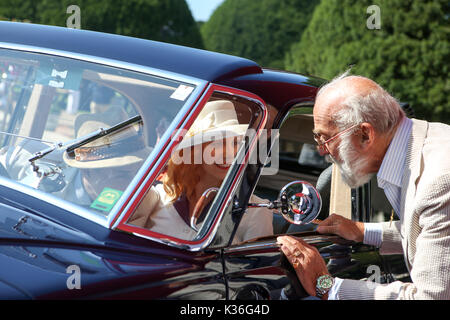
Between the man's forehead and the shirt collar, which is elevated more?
the man's forehead

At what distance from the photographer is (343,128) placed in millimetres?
2350

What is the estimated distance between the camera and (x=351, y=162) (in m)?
2.42

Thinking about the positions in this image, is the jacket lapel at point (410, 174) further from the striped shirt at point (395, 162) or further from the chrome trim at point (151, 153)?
the chrome trim at point (151, 153)

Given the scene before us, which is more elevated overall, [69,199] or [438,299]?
[69,199]

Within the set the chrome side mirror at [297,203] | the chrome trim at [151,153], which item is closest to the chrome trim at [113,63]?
the chrome trim at [151,153]

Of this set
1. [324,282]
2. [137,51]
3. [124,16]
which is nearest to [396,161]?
[324,282]

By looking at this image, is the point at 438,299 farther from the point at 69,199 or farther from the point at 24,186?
the point at 24,186

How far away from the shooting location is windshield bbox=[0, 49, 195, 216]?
232 cm

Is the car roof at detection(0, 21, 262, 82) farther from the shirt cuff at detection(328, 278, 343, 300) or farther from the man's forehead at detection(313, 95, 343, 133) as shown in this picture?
the shirt cuff at detection(328, 278, 343, 300)

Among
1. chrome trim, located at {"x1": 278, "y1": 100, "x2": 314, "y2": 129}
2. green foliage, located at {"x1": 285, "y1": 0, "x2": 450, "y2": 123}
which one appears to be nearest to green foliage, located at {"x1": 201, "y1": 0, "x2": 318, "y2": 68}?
green foliage, located at {"x1": 285, "y1": 0, "x2": 450, "y2": 123}

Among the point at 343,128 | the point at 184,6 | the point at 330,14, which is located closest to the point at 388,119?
the point at 343,128

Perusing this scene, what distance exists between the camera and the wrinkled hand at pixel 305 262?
2297 millimetres
